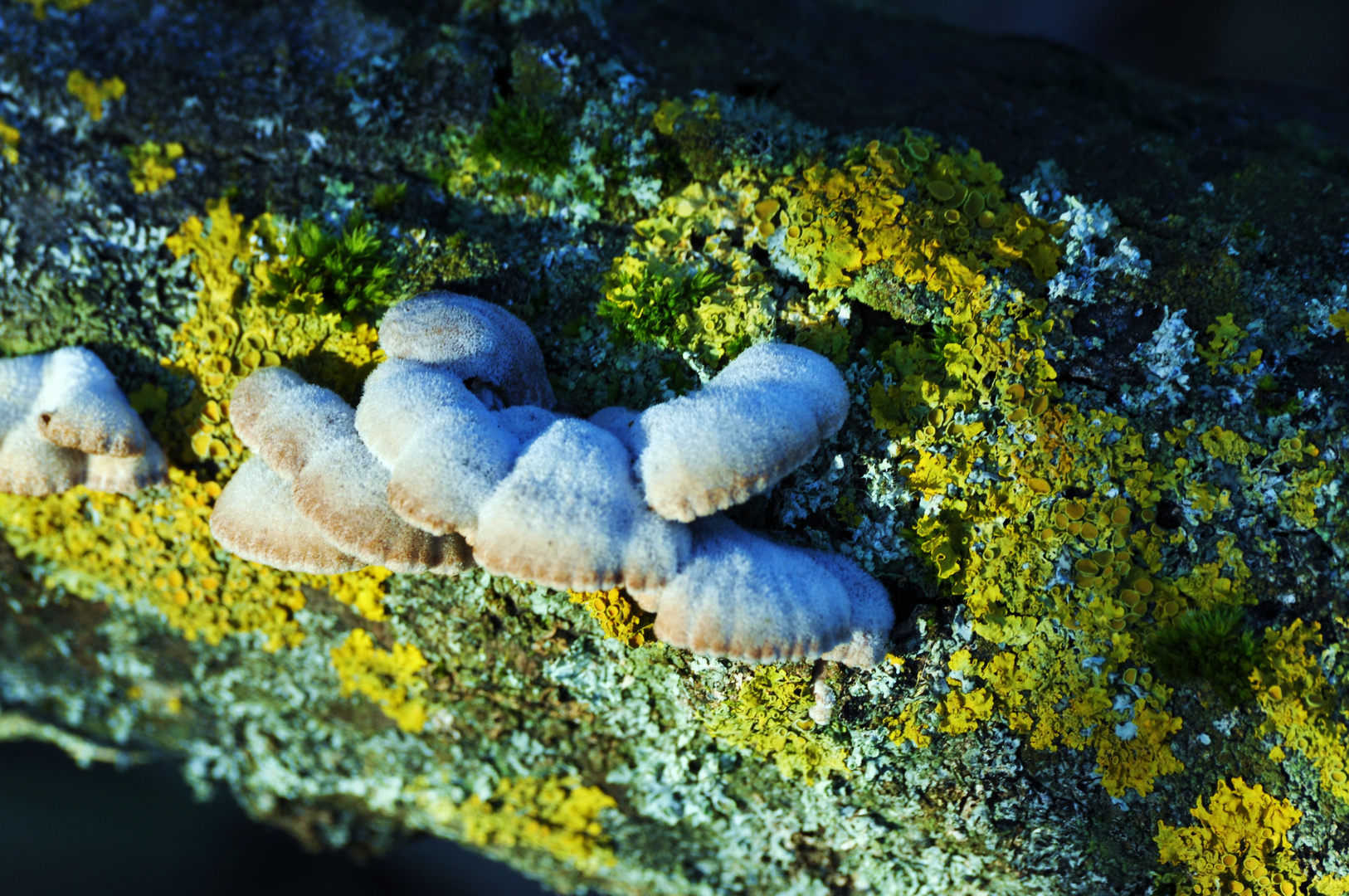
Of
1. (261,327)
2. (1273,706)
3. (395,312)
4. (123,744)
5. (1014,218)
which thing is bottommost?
(123,744)

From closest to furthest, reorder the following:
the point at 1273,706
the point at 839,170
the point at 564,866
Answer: the point at 1273,706
the point at 839,170
the point at 564,866

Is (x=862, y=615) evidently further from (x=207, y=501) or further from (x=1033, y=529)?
(x=207, y=501)

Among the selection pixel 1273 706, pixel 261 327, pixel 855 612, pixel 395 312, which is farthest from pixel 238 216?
pixel 1273 706

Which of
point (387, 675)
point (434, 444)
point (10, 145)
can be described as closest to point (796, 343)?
point (434, 444)

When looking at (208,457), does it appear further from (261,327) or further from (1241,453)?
(1241,453)

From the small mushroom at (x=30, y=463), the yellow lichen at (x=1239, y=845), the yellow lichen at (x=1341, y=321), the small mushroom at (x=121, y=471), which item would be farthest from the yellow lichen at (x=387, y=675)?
the yellow lichen at (x=1341, y=321)

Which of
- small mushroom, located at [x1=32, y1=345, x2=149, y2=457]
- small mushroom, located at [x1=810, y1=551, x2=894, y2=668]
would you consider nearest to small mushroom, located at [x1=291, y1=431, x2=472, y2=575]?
small mushroom, located at [x1=32, y1=345, x2=149, y2=457]
